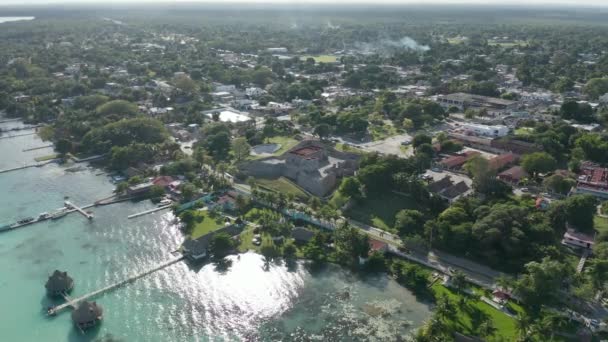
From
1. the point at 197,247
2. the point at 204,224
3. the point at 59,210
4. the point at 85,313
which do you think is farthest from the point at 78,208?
the point at 85,313

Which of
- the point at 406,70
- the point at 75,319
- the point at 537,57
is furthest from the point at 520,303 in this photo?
the point at 537,57

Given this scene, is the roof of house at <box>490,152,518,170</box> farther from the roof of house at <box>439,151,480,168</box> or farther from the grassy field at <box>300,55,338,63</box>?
the grassy field at <box>300,55,338,63</box>

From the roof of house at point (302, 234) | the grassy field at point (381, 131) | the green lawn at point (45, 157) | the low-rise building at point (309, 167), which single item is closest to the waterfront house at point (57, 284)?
the roof of house at point (302, 234)

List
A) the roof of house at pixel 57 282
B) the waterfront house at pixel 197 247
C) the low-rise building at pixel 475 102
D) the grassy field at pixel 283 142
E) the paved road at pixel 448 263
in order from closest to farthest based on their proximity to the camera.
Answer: the roof of house at pixel 57 282
the paved road at pixel 448 263
the waterfront house at pixel 197 247
the grassy field at pixel 283 142
the low-rise building at pixel 475 102

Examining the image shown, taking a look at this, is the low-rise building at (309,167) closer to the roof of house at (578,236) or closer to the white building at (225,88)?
the roof of house at (578,236)

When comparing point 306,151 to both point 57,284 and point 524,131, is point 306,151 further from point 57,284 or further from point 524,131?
point 524,131

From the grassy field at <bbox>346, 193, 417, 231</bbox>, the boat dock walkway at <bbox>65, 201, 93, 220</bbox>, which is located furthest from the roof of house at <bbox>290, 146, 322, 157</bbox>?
the boat dock walkway at <bbox>65, 201, 93, 220</bbox>
